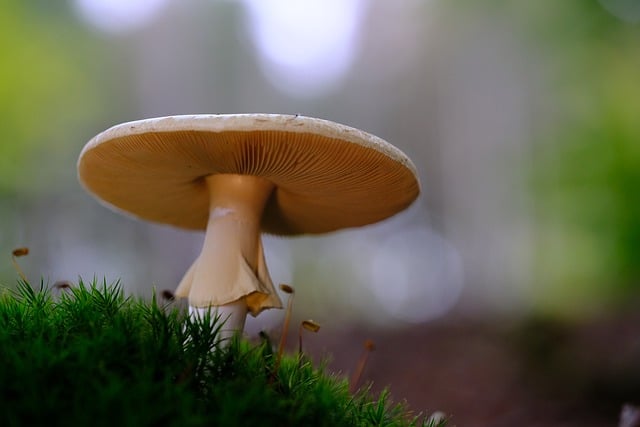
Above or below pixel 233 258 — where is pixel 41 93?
above

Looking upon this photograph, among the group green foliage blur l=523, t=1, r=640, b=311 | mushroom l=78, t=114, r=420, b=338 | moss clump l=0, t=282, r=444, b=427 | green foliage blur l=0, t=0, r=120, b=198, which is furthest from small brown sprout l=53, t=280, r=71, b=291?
green foliage blur l=0, t=0, r=120, b=198

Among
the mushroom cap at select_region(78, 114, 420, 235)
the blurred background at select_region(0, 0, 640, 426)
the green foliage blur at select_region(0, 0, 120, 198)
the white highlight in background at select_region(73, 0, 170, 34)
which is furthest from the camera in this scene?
the white highlight in background at select_region(73, 0, 170, 34)

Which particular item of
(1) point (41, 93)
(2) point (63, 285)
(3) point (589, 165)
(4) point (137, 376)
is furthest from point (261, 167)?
(1) point (41, 93)

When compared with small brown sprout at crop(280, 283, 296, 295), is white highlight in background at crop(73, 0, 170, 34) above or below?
above

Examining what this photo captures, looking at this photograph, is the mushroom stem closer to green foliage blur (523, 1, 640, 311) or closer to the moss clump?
the moss clump

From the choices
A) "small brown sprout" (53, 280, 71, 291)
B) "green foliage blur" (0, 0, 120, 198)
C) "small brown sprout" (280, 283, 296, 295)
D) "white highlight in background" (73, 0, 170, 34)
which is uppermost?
"white highlight in background" (73, 0, 170, 34)

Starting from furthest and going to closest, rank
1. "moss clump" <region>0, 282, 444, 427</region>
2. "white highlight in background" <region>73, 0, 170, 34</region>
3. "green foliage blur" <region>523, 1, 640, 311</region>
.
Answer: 1. "white highlight in background" <region>73, 0, 170, 34</region>
2. "green foliage blur" <region>523, 1, 640, 311</region>
3. "moss clump" <region>0, 282, 444, 427</region>

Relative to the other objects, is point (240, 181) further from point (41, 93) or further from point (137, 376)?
point (41, 93)

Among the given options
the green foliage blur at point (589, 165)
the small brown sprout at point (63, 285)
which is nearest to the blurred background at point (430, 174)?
the green foliage blur at point (589, 165)

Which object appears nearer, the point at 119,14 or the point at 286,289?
the point at 286,289
